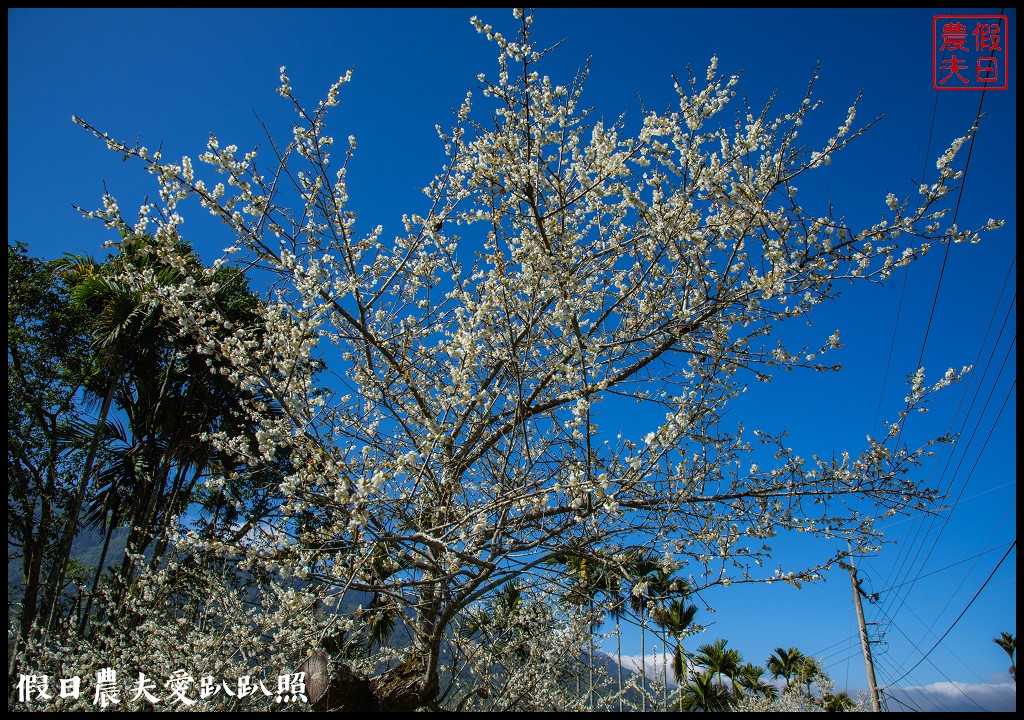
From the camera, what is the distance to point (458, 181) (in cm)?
397

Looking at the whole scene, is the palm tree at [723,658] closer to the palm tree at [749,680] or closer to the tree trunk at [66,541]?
the palm tree at [749,680]

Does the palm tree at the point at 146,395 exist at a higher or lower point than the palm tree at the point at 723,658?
higher

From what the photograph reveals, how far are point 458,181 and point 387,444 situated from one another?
6.60 ft

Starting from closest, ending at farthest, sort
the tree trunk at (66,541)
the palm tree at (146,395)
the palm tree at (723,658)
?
the tree trunk at (66,541), the palm tree at (146,395), the palm tree at (723,658)

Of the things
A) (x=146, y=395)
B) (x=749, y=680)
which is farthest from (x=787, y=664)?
(x=146, y=395)

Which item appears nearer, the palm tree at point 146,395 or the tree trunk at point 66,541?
the tree trunk at point 66,541

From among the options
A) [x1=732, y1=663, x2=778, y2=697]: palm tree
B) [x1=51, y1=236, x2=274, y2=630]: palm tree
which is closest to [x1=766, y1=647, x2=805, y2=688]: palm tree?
[x1=732, y1=663, x2=778, y2=697]: palm tree

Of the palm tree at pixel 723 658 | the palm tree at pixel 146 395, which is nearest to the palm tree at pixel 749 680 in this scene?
the palm tree at pixel 723 658

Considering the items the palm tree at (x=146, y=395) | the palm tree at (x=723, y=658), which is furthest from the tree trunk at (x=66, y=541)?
the palm tree at (x=723, y=658)

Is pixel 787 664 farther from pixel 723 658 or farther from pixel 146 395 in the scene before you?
pixel 146 395

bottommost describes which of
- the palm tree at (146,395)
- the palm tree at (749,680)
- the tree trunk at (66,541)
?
the palm tree at (749,680)

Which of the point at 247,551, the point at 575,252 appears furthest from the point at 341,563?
the point at 575,252

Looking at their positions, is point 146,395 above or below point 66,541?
above

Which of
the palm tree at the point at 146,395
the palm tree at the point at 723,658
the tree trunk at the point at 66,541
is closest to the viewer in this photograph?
the tree trunk at the point at 66,541
